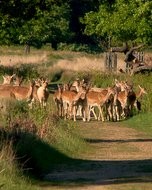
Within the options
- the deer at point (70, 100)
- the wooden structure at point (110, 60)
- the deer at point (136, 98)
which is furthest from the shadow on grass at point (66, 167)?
the wooden structure at point (110, 60)

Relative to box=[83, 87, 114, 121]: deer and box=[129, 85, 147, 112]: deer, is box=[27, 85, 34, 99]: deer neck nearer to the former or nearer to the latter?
box=[83, 87, 114, 121]: deer

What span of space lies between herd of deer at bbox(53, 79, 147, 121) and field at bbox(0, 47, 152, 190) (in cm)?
59

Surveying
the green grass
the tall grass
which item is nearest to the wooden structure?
the green grass

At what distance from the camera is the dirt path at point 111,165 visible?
628 inches

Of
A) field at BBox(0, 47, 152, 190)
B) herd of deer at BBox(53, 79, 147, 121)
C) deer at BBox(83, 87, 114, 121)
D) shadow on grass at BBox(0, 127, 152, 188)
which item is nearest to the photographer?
field at BBox(0, 47, 152, 190)

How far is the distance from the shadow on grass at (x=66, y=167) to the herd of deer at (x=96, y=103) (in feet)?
35.8

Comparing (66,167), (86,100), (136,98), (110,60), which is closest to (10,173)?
(66,167)

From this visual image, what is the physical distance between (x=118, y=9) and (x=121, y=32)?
1.56 metres

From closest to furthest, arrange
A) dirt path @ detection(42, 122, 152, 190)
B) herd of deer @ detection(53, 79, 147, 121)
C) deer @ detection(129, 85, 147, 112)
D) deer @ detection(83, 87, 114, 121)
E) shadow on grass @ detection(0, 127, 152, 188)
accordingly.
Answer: dirt path @ detection(42, 122, 152, 190) < shadow on grass @ detection(0, 127, 152, 188) < herd of deer @ detection(53, 79, 147, 121) < deer @ detection(83, 87, 114, 121) < deer @ detection(129, 85, 147, 112)

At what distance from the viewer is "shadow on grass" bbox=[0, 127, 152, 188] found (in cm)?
1642

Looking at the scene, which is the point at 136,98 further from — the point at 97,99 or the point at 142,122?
the point at 142,122

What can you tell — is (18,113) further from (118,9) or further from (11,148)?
(118,9)

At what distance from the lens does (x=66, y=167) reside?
60.8 ft

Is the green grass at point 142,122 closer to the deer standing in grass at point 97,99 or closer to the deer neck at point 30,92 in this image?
the deer standing in grass at point 97,99
